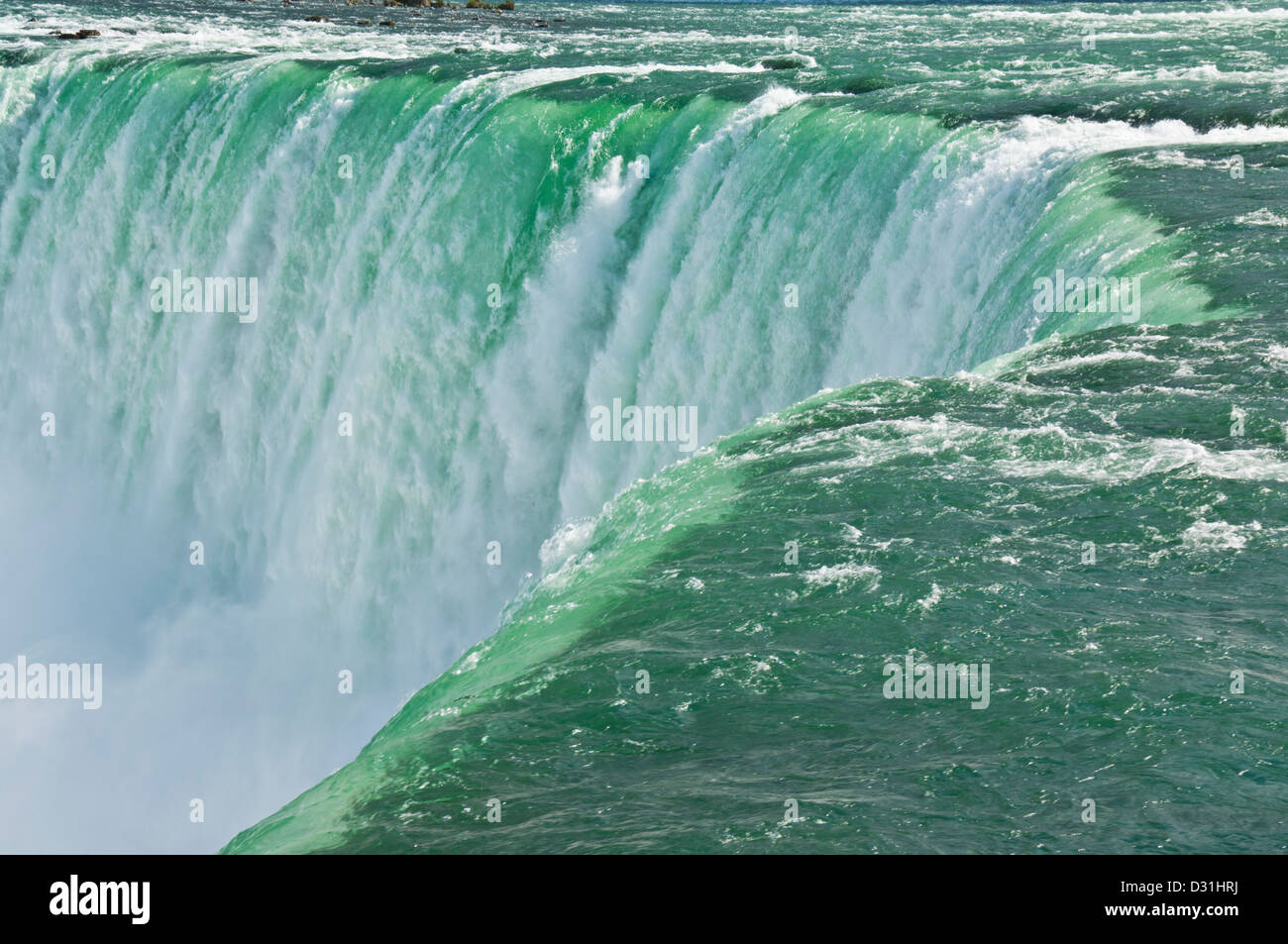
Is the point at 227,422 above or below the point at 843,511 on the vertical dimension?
above

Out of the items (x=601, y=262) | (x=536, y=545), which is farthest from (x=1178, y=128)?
(x=536, y=545)

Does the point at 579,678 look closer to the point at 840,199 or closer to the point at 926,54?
the point at 840,199

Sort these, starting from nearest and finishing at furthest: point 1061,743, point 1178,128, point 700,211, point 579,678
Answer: point 1061,743, point 579,678, point 700,211, point 1178,128

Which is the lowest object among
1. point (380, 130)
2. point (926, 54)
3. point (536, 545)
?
point (536, 545)

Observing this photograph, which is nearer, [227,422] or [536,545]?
[536,545]
